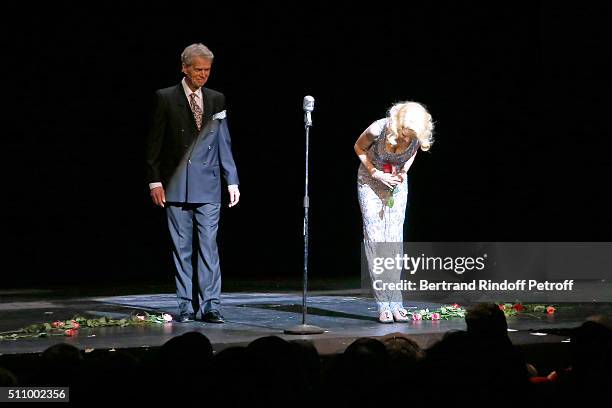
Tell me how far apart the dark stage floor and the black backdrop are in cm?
101

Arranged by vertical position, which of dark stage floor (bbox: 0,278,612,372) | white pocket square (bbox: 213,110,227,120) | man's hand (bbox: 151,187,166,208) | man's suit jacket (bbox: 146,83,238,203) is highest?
white pocket square (bbox: 213,110,227,120)

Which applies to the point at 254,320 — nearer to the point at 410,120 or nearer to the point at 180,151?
the point at 180,151

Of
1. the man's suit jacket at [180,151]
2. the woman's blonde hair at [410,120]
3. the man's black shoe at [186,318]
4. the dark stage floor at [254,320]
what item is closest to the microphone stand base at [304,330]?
the dark stage floor at [254,320]

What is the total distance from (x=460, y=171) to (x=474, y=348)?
22.2ft

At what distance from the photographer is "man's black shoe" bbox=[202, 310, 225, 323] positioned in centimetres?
546

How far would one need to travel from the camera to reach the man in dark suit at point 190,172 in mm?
5488

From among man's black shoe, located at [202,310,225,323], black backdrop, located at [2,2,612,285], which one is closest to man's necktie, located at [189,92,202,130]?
man's black shoe, located at [202,310,225,323]

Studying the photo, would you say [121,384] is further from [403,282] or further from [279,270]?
[279,270]

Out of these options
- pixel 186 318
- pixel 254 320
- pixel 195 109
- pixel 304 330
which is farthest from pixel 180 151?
pixel 304 330

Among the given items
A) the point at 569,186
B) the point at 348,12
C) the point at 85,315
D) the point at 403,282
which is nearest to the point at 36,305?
the point at 85,315

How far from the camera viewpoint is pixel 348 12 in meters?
8.72

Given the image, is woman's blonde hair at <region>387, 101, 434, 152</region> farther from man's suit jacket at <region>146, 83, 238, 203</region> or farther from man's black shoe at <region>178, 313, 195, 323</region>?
man's black shoe at <region>178, 313, 195, 323</region>

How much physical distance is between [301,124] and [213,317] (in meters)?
3.58

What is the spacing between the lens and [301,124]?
8.77m
